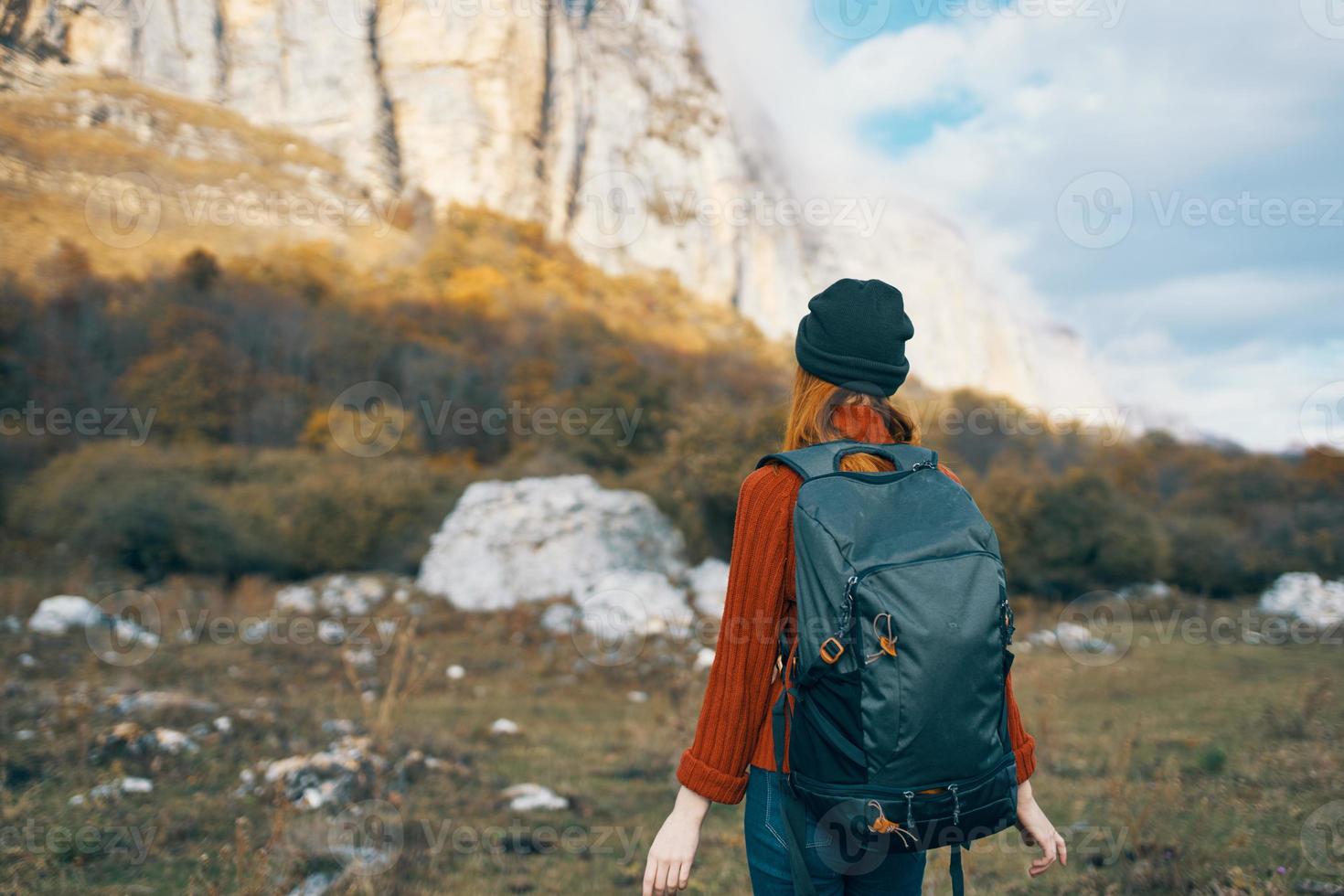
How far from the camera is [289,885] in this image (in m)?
3.18

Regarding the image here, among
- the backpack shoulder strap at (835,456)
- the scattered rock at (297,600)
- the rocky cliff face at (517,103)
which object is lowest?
the scattered rock at (297,600)

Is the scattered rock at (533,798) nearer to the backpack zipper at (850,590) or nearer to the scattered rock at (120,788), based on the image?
the scattered rock at (120,788)

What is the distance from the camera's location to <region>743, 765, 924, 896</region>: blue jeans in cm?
126

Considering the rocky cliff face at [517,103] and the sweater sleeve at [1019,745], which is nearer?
the sweater sleeve at [1019,745]

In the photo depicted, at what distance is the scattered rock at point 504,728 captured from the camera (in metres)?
6.15

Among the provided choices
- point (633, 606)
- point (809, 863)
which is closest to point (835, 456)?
point (809, 863)

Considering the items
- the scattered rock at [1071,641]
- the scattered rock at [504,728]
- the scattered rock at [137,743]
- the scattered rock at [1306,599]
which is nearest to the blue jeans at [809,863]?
the scattered rock at [137,743]

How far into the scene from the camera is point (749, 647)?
1330mm

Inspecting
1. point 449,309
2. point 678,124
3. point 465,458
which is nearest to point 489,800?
point 465,458

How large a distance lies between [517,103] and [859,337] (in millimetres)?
48435

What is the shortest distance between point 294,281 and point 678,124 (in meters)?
38.5

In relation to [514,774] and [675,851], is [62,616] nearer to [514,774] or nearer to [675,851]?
[514,774]

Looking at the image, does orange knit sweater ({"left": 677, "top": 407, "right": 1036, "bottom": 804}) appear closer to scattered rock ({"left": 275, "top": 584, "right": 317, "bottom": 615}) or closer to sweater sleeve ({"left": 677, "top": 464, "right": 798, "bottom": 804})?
sweater sleeve ({"left": 677, "top": 464, "right": 798, "bottom": 804})

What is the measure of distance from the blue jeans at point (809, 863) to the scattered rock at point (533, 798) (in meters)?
3.54
